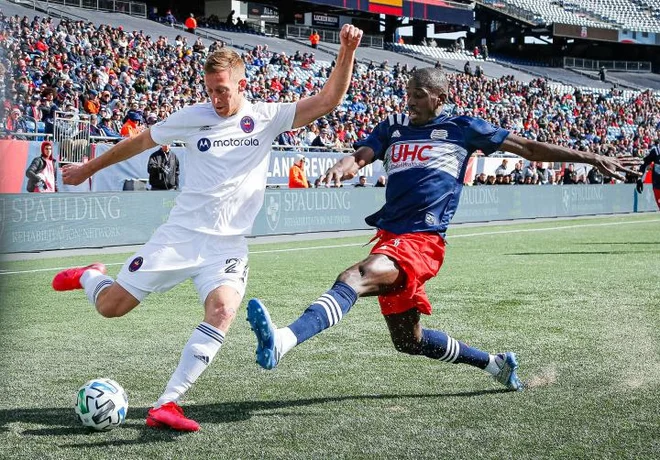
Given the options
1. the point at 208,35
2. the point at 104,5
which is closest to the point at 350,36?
the point at 104,5

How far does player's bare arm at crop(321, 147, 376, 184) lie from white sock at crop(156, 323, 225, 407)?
1.05 metres

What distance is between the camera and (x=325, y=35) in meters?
48.2

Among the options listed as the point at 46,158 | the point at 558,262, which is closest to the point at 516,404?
the point at 558,262

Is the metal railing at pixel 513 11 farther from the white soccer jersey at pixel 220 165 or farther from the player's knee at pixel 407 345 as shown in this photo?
the white soccer jersey at pixel 220 165

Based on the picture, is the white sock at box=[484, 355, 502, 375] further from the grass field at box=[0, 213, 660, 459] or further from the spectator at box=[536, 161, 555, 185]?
the spectator at box=[536, 161, 555, 185]

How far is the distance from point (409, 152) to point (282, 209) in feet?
51.7

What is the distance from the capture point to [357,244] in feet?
64.2

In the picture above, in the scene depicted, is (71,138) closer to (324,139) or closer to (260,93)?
(324,139)

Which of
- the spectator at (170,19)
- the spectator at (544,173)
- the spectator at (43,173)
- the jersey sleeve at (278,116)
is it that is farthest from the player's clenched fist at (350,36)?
the spectator at (170,19)

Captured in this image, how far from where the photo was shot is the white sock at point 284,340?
4496 mm

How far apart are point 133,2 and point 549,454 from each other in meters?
39.3

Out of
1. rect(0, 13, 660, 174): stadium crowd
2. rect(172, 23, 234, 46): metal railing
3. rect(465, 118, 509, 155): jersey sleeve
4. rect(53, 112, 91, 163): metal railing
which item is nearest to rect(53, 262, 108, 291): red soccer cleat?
rect(465, 118, 509, 155): jersey sleeve

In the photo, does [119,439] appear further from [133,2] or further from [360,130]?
[133,2]

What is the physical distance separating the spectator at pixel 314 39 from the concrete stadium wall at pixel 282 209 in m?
16.9
